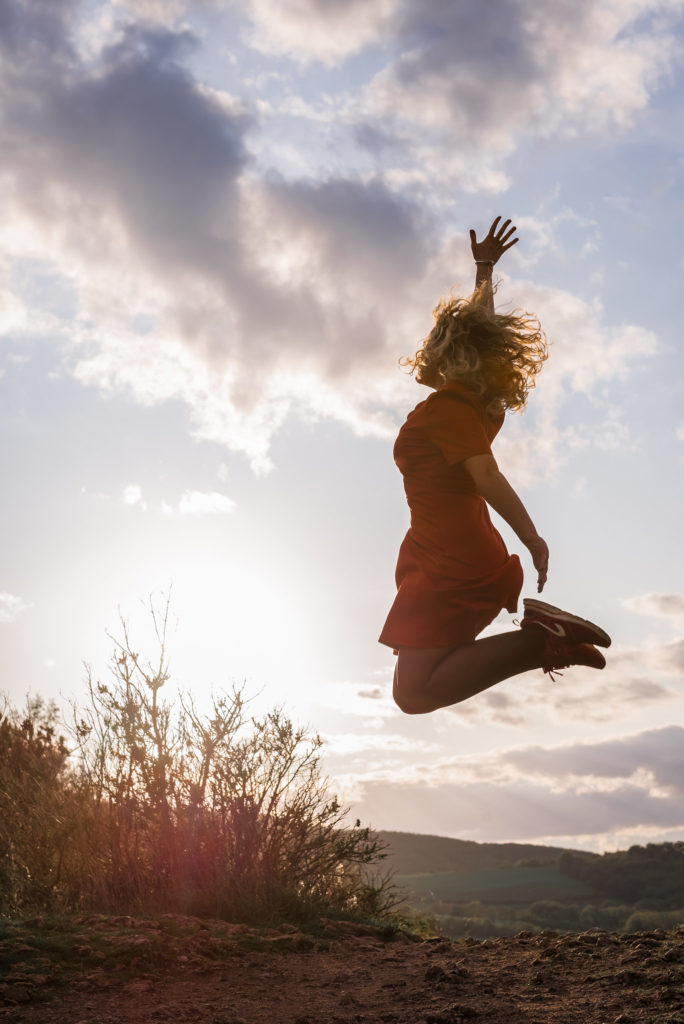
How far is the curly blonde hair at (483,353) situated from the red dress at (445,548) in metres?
0.10

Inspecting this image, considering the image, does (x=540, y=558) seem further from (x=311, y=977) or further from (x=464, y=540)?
(x=311, y=977)

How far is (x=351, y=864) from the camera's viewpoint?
365 inches

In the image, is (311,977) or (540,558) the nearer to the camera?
(540,558)

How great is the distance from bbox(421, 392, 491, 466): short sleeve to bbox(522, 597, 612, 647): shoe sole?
32.6 inches

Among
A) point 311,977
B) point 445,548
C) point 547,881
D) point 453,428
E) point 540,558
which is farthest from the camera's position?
point 547,881

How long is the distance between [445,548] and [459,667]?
598 mm

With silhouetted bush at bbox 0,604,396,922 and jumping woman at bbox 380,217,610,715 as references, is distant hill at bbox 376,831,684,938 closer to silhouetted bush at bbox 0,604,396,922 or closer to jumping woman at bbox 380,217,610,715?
silhouetted bush at bbox 0,604,396,922

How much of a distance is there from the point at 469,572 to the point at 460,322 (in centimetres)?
130

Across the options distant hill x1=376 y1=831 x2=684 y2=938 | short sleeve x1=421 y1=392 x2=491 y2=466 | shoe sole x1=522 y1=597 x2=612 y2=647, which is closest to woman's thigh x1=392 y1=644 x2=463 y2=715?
shoe sole x1=522 y1=597 x2=612 y2=647

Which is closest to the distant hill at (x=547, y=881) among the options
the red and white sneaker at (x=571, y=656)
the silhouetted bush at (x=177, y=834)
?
the silhouetted bush at (x=177, y=834)

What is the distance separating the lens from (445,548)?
457 centimetres

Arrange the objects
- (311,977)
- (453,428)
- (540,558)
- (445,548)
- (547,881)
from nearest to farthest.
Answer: (540,558) < (453,428) < (445,548) < (311,977) < (547,881)

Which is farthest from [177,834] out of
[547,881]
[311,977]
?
[547,881]

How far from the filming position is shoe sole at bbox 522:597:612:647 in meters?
4.42
